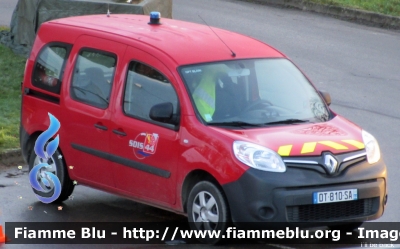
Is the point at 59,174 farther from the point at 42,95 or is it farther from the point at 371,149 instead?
the point at 371,149

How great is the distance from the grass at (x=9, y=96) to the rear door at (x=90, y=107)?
254 centimetres

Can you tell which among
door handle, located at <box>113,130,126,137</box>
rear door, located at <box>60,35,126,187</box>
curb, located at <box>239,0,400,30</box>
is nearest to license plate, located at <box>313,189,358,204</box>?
door handle, located at <box>113,130,126,137</box>

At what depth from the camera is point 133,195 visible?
789cm

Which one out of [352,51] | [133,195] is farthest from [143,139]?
[352,51]

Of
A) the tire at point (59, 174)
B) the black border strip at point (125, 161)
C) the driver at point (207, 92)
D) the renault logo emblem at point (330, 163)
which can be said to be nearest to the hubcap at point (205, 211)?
the black border strip at point (125, 161)

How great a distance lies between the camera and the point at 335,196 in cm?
696

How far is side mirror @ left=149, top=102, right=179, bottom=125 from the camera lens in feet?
24.3

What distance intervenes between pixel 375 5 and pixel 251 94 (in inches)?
527

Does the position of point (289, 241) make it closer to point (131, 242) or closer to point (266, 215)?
point (266, 215)

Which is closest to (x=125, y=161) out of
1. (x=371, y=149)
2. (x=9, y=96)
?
(x=371, y=149)

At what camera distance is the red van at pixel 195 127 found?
6.92 metres

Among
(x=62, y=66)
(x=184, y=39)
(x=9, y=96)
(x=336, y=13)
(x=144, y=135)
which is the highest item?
(x=184, y=39)

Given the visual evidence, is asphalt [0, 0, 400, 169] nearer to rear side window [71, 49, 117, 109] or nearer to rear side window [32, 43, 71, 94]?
rear side window [32, 43, 71, 94]

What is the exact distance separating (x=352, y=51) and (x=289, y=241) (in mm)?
10185
